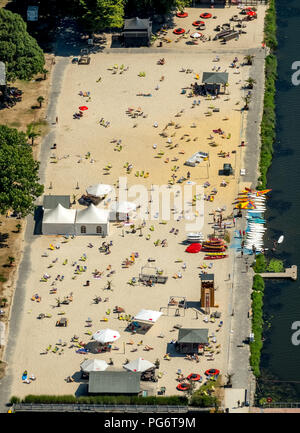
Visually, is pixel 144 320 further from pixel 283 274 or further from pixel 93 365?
pixel 283 274

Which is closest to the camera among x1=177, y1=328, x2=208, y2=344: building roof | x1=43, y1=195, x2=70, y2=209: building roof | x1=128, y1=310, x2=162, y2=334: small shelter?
x1=177, y1=328, x2=208, y2=344: building roof

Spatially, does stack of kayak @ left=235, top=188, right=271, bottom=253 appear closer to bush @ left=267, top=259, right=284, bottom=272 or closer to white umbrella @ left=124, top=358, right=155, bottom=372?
bush @ left=267, top=259, right=284, bottom=272

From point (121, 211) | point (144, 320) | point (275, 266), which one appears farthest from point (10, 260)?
point (275, 266)

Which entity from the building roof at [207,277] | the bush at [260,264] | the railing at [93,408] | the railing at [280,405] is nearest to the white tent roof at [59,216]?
the building roof at [207,277]

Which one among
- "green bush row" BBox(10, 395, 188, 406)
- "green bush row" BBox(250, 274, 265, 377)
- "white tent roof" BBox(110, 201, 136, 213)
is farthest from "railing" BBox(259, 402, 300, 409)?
"white tent roof" BBox(110, 201, 136, 213)

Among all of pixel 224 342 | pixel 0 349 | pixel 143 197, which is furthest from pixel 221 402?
pixel 143 197

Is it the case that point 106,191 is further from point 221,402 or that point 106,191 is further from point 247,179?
point 221,402
